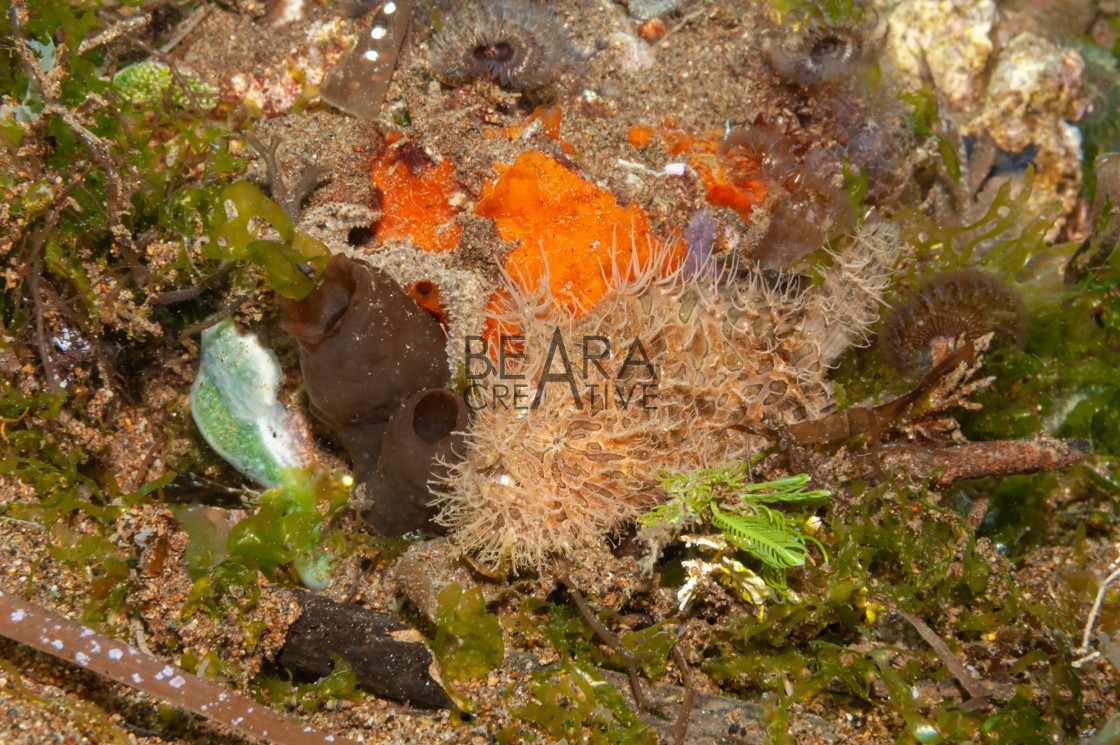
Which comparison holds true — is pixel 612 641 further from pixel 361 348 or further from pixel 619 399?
pixel 361 348

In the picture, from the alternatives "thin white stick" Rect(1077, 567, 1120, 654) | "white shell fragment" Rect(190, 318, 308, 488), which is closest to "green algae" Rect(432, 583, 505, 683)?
"white shell fragment" Rect(190, 318, 308, 488)

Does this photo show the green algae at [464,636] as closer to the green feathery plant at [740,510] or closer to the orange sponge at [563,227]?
the green feathery plant at [740,510]

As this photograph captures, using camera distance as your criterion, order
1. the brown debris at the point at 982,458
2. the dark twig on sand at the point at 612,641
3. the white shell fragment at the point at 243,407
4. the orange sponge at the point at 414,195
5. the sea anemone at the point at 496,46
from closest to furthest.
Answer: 1. the dark twig on sand at the point at 612,641
2. the brown debris at the point at 982,458
3. the white shell fragment at the point at 243,407
4. the orange sponge at the point at 414,195
5. the sea anemone at the point at 496,46

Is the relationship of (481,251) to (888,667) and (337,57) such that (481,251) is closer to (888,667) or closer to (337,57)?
(337,57)

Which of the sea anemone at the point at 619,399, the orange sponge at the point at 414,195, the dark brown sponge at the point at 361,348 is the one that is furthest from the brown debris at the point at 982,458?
the orange sponge at the point at 414,195

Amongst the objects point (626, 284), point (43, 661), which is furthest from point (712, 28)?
point (43, 661)
